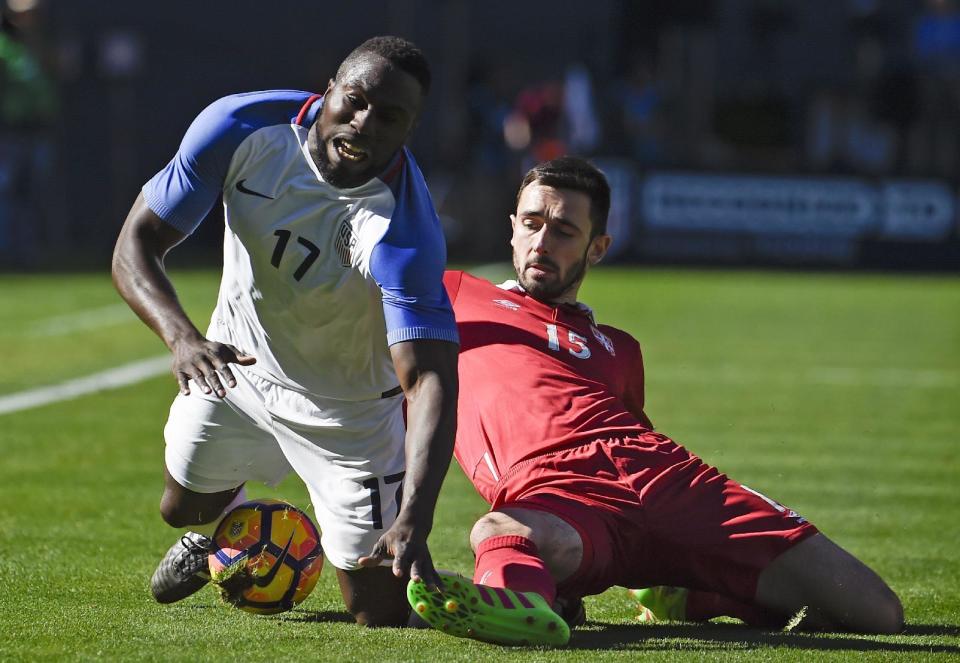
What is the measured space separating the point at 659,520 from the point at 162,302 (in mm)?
1819

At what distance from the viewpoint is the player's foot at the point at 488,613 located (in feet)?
16.0

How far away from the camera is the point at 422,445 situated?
507 cm

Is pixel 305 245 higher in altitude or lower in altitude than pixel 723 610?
higher

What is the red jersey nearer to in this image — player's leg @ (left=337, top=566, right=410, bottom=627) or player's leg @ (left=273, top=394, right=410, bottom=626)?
player's leg @ (left=273, top=394, right=410, bottom=626)

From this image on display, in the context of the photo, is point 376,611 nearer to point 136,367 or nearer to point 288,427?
point 288,427

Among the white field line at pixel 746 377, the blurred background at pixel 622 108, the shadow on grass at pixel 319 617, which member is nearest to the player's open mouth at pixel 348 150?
the shadow on grass at pixel 319 617

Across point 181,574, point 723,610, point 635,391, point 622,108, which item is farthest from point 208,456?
point 622,108

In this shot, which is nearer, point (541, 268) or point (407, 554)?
point (407, 554)

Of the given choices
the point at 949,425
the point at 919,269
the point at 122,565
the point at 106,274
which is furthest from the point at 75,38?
the point at 122,565

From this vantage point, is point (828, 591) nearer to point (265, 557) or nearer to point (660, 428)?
point (265, 557)

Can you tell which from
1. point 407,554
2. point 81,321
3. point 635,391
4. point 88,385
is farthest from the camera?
point 81,321

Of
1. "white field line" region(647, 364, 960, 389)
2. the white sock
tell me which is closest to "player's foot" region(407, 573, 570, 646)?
the white sock

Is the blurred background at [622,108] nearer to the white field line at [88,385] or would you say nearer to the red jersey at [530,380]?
the white field line at [88,385]

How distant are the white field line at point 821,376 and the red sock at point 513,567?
8275mm
